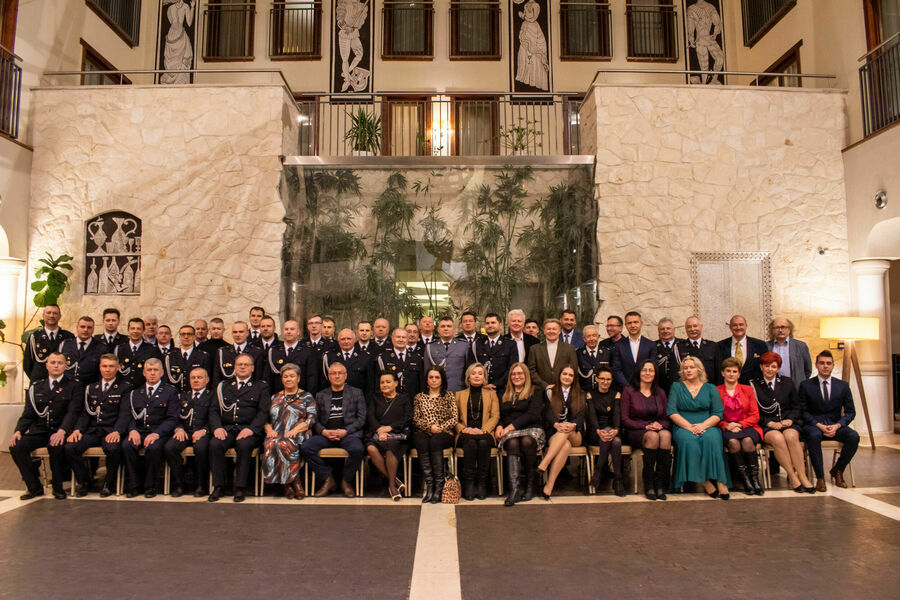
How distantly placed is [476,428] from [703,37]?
9056mm

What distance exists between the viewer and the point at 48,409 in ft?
16.5

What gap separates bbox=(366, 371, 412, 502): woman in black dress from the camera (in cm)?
479

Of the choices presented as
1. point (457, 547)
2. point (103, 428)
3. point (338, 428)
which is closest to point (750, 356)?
point (457, 547)

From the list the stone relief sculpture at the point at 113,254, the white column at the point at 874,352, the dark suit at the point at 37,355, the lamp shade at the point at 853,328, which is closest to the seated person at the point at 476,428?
the dark suit at the point at 37,355

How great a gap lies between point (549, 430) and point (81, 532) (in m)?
3.34

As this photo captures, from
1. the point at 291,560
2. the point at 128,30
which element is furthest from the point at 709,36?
the point at 291,560

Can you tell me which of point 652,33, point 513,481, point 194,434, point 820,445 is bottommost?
point 513,481

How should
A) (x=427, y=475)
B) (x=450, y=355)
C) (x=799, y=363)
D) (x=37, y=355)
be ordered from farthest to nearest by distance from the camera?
(x=37, y=355), (x=799, y=363), (x=450, y=355), (x=427, y=475)

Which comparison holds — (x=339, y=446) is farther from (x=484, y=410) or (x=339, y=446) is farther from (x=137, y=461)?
(x=137, y=461)

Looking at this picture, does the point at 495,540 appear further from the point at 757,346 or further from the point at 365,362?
the point at 757,346

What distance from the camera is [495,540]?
3.71 meters

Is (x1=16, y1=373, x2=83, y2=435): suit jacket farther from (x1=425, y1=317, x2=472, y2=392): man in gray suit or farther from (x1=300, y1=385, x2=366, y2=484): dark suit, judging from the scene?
(x1=425, y1=317, x2=472, y2=392): man in gray suit

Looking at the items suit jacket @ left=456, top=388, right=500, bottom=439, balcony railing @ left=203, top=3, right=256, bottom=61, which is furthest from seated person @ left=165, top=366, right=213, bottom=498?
balcony railing @ left=203, top=3, right=256, bottom=61

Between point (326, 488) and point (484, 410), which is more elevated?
point (484, 410)
